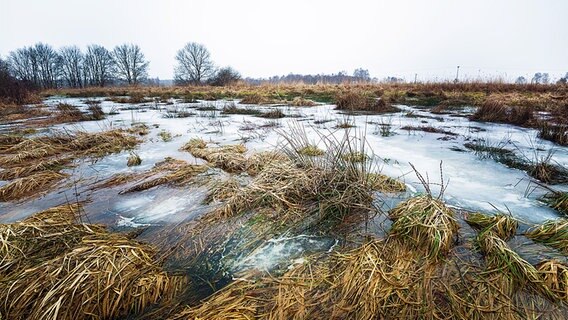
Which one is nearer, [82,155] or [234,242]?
[234,242]

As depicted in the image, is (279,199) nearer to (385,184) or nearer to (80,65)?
(385,184)

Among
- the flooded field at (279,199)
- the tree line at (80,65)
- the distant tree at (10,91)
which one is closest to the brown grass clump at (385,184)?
the flooded field at (279,199)

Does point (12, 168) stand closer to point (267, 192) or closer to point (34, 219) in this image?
point (34, 219)

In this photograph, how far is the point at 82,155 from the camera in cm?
514

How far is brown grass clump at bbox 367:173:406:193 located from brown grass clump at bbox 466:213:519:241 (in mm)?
858

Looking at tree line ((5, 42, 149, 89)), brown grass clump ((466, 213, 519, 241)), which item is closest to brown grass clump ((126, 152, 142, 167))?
brown grass clump ((466, 213, 519, 241))

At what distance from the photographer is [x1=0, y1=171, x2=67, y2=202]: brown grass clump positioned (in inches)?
130

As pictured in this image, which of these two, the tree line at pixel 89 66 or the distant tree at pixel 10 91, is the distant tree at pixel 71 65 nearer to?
the tree line at pixel 89 66

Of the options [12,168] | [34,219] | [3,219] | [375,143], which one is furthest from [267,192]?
[12,168]

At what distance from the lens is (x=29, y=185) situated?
11.6 ft

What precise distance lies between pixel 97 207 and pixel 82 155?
9.30 feet

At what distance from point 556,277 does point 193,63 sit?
175 ft

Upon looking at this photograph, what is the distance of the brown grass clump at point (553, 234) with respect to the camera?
2.08 m

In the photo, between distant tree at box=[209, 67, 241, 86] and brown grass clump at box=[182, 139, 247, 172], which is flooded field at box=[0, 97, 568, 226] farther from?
distant tree at box=[209, 67, 241, 86]
